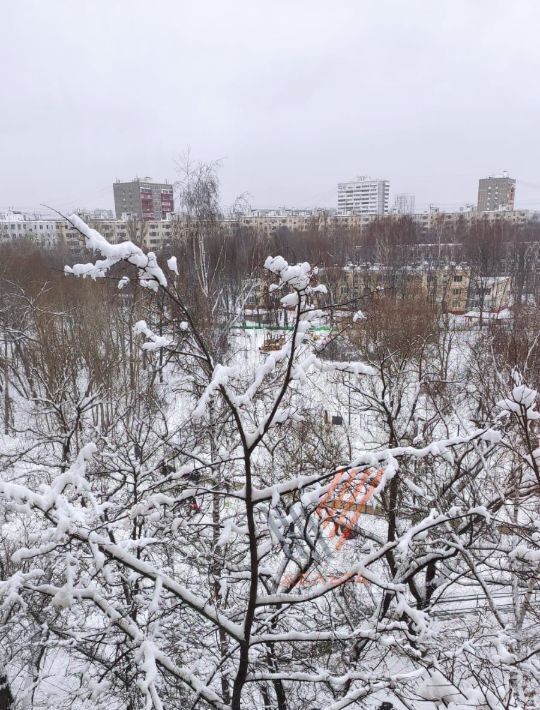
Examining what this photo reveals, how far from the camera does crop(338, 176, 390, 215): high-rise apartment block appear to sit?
4131 inches

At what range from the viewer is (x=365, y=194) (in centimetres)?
10781

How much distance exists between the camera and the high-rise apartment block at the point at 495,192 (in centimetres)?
8325

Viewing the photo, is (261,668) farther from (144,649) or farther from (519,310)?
(519,310)

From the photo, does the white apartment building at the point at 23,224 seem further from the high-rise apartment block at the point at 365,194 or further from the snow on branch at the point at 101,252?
the snow on branch at the point at 101,252

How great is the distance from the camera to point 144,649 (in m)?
2.72

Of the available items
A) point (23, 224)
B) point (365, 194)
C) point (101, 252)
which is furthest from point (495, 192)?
point (101, 252)

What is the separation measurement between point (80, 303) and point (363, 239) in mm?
27658

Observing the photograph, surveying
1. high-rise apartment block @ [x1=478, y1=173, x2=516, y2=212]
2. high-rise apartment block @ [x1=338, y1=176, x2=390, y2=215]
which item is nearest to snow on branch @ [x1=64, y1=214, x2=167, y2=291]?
high-rise apartment block @ [x1=478, y1=173, x2=516, y2=212]

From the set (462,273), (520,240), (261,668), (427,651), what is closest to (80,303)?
(261,668)

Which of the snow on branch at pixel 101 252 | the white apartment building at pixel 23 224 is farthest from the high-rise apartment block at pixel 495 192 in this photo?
the snow on branch at pixel 101 252

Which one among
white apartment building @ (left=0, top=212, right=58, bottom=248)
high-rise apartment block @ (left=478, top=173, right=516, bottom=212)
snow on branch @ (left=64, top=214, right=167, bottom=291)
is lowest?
snow on branch @ (left=64, top=214, right=167, bottom=291)

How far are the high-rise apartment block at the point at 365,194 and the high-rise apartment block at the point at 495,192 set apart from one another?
21.8 metres

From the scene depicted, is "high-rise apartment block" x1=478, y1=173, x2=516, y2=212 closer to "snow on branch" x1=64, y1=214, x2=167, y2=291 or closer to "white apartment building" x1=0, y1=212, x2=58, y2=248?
"white apartment building" x1=0, y1=212, x2=58, y2=248

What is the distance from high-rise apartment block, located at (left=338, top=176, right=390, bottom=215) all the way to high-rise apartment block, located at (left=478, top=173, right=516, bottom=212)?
2177cm
